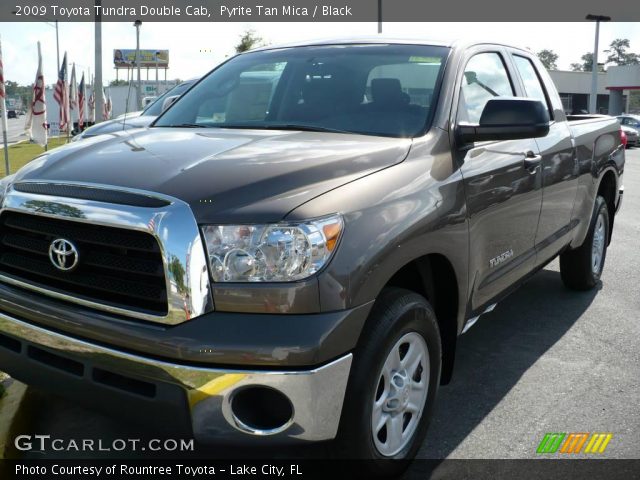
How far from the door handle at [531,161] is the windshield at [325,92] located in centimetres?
80

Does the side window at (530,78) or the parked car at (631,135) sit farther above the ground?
the side window at (530,78)

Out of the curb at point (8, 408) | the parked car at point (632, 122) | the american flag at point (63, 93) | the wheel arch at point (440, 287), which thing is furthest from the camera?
the parked car at point (632, 122)

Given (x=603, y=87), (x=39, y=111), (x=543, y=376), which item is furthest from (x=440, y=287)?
(x=603, y=87)

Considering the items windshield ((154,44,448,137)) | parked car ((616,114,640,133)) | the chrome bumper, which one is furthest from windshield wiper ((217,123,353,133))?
parked car ((616,114,640,133))

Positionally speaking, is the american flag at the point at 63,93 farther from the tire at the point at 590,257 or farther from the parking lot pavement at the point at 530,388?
the parking lot pavement at the point at 530,388

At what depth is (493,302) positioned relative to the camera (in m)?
3.84

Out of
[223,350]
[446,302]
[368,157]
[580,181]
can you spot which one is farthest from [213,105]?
[580,181]

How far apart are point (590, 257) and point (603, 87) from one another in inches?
2269

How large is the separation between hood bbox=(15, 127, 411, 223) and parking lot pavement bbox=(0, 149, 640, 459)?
98 centimetres

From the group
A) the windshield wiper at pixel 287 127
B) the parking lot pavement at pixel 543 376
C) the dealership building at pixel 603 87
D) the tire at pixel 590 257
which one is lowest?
the parking lot pavement at pixel 543 376

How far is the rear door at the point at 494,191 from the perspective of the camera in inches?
131

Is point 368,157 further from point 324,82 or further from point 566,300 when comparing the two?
point 566,300

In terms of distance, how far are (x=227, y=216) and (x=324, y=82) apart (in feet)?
5.30

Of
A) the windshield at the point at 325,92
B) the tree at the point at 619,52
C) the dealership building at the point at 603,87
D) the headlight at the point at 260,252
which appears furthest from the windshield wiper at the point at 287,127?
the tree at the point at 619,52
